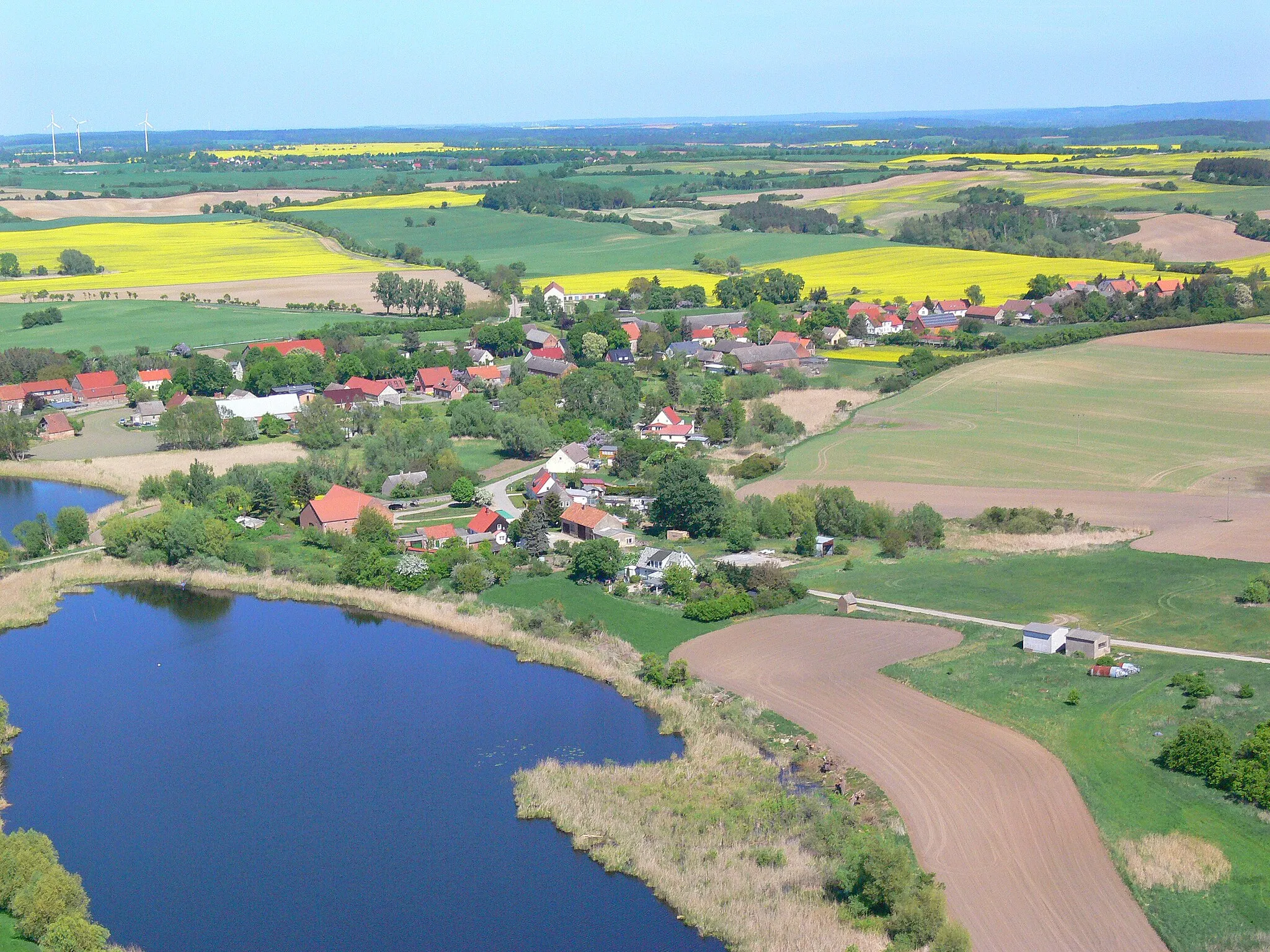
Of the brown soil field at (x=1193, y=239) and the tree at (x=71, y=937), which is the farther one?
the brown soil field at (x=1193, y=239)

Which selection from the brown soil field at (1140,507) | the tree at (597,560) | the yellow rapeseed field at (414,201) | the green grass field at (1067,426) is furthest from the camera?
the yellow rapeseed field at (414,201)

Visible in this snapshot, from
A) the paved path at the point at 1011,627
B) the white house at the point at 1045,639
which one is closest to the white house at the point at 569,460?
the paved path at the point at 1011,627

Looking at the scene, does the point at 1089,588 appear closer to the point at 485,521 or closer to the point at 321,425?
the point at 485,521

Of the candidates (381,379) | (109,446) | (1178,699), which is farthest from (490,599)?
(381,379)

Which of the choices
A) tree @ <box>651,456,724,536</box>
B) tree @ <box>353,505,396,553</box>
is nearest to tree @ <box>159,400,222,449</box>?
tree @ <box>353,505,396,553</box>

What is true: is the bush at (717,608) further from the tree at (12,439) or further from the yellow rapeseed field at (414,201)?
the yellow rapeseed field at (414,201)

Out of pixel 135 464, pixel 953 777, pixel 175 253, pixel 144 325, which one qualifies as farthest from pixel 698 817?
pixel 175 253

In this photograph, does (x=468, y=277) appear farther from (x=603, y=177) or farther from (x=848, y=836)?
(x=848, y=836)

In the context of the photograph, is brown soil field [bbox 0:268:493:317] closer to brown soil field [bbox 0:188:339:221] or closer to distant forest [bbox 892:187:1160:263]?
distant forest [bbox 892:187:1160:263]
